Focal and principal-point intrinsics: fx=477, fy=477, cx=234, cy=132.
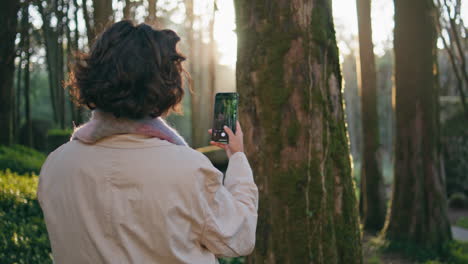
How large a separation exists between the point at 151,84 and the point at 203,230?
1.91 feet

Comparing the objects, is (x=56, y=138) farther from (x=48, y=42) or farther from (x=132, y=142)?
(x=132, y=142)

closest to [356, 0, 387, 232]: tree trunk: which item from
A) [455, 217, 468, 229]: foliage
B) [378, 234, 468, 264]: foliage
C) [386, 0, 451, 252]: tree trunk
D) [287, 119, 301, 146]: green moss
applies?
[386, 0, 451, 252]: tree trunk

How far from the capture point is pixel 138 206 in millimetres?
1741

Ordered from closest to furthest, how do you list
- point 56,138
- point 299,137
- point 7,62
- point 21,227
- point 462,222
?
point 299,137, point 21,227, point 462,222, point 7,62, point 56,138

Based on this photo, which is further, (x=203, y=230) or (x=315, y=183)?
(x=315, y=183)

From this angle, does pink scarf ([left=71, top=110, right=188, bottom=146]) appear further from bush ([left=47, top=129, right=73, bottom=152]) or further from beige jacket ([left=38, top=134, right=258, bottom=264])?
bush ([left=47, top=129, right=73, bottom=152])

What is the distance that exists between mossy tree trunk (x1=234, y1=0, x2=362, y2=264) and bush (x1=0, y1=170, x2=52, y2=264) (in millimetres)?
3094

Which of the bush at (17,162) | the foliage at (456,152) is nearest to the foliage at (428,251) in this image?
the foliage at (456,152)

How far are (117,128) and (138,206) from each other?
0.31m

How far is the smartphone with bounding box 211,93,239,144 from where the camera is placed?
7.20 ft

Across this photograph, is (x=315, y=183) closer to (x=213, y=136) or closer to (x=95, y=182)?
(x=213, y=136)

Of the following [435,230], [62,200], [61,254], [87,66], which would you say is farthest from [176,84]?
[435,230]

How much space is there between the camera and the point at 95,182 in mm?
1771

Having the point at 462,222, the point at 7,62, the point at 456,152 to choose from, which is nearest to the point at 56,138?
the point at 7,62
